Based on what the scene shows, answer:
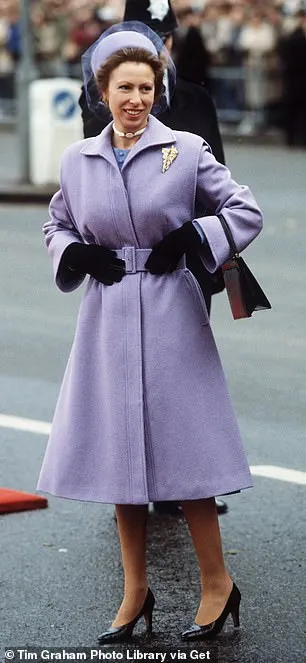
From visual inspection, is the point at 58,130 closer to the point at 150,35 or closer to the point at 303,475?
the point at 303,475

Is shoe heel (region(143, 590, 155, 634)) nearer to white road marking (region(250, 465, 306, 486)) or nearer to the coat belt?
the coat belt

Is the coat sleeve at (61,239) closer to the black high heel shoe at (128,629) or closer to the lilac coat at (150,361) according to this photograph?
the lilac coat at (150,361)

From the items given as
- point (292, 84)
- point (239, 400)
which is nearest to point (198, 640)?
point (239, 400)

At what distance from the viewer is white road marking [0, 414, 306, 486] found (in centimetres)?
704

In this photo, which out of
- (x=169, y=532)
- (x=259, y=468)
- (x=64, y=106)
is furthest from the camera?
(x=64, y=106)

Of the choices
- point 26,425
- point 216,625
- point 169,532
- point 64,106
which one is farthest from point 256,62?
point 216,625

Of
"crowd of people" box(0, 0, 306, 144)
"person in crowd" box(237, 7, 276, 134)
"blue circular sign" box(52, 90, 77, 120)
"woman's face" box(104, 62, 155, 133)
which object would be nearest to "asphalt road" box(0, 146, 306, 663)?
"woman's face" box(104, 62, 155, 133)

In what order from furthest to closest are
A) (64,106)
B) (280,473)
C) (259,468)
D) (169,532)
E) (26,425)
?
(64,106) < (26,425) < (259,468) < (280,473) < (169,532)

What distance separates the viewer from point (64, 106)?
19578mm

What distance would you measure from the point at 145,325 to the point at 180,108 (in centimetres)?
156

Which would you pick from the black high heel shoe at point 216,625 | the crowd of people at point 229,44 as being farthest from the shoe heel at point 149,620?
the crowd of people at point 229,44

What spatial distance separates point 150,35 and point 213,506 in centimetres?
145

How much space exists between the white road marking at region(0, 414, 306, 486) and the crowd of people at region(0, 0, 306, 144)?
16.9 metres

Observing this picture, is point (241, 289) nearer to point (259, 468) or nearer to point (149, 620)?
point (149, 620)
